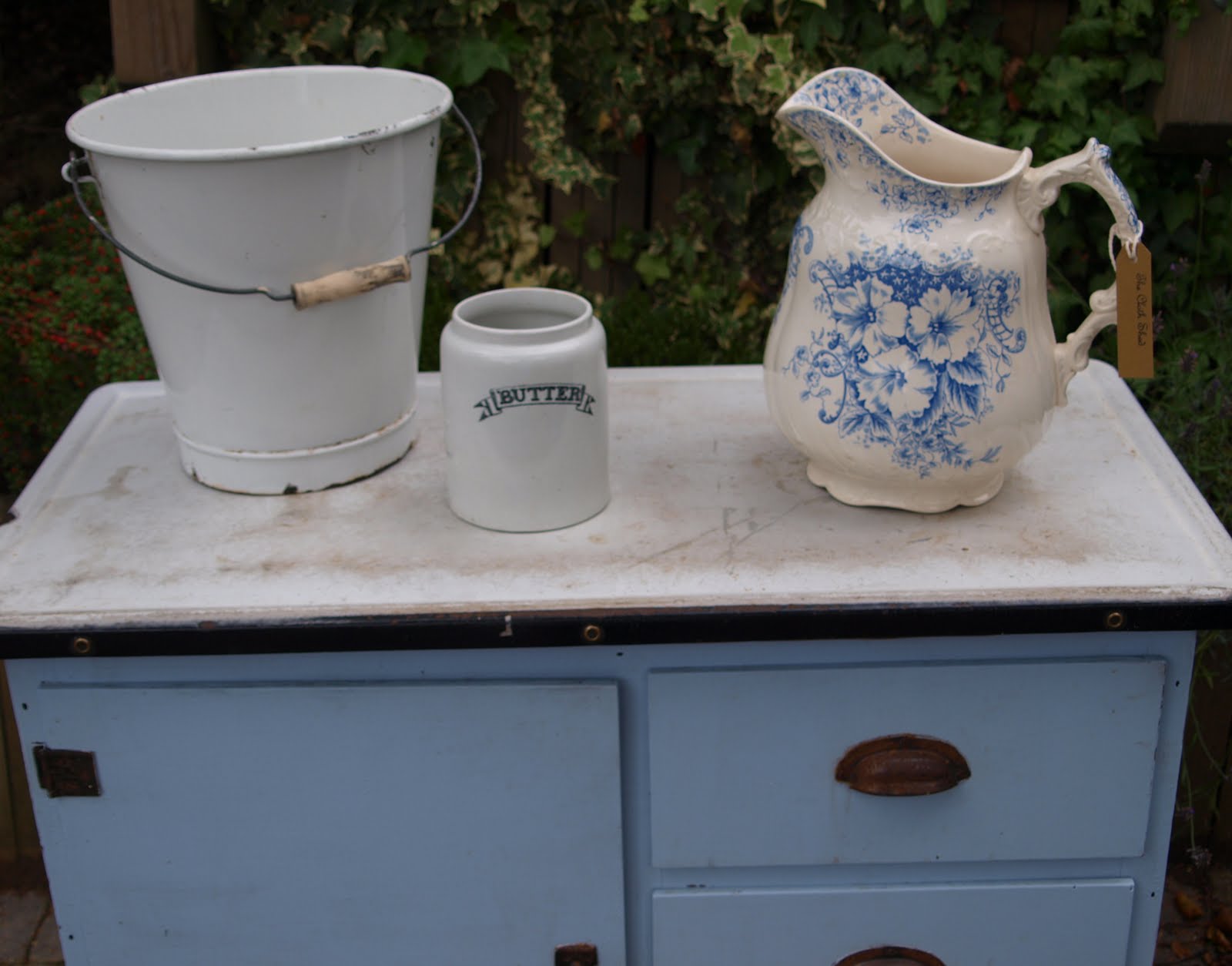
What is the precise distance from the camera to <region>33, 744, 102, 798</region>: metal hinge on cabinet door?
1262 millimetres

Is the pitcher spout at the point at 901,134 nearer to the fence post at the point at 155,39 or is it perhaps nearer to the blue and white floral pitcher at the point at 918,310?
the blue and white floral pitcher at the point at 918,310

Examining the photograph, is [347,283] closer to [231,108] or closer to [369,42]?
[231,108]

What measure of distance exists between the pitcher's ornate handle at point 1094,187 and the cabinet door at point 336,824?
1.87ft

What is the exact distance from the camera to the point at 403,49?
2.53 m

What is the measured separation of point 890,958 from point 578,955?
1.07 ft

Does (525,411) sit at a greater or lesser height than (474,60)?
lesser

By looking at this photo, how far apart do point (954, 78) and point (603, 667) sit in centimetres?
166

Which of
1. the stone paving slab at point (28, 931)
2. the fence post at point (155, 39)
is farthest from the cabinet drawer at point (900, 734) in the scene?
the fence post at point (155, 39)

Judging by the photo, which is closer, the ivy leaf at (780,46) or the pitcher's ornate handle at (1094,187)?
the pitcher's ornate handle at (1094,187)

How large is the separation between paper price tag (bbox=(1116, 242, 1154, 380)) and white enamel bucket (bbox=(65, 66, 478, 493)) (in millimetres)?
697

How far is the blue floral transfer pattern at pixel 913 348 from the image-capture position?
122 centimetres

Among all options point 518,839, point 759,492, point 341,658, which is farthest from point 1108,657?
point 341,658

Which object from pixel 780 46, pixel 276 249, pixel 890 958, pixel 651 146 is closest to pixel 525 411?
pixel 276 249

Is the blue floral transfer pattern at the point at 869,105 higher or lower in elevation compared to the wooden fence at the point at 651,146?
higher
